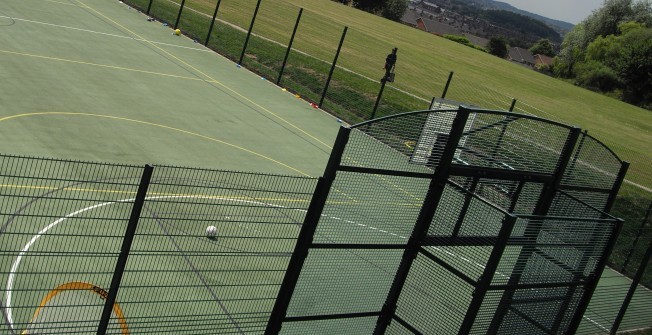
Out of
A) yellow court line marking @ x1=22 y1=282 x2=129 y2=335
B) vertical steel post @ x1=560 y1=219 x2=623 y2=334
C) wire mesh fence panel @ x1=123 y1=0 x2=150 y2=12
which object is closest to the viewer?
yellow court line marking @ x1=22 y1=282 x2=129 y2=335

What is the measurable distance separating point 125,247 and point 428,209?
340 centimetres

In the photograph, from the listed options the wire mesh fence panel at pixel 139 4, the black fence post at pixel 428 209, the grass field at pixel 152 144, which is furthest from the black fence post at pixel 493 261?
the wire mesh fence panel at pixel 139 4

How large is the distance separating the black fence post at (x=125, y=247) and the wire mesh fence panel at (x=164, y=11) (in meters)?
25.4

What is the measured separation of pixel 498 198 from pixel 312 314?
2.64 metres

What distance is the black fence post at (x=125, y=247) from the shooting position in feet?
23.7

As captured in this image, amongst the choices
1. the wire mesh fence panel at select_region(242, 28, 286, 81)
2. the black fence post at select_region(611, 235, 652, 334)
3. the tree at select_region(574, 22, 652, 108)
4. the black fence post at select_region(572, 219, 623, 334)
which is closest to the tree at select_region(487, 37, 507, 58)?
the tree at select_region(574, 22, 652, 108)

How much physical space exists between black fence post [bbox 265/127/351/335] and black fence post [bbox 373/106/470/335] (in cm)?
129

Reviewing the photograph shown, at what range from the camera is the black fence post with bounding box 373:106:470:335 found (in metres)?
8.79

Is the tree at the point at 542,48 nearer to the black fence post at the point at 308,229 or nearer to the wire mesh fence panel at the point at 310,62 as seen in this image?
the wire mesh fence panel at the point at 310,62

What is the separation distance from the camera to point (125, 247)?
7.37 m

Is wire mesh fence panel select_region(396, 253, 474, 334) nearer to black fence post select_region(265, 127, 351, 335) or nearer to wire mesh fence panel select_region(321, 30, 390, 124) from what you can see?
black fence post select_region(265, 127, 351, 335)

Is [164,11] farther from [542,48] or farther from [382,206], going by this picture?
[542,48]

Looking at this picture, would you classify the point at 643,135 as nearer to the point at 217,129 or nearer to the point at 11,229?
the point at 217,129

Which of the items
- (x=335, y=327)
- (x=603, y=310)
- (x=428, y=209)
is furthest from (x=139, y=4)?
(x=428, y=209)
